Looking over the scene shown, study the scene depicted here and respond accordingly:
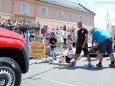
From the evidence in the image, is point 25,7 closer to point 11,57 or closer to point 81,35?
point 81,35

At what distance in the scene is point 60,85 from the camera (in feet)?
→ 22.1

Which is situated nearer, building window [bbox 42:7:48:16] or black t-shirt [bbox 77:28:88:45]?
black t-shirt [bbox 77:28:88:45]

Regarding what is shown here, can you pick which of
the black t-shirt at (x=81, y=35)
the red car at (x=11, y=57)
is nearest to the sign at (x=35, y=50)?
the black t-shirt at (x=81, y=35)

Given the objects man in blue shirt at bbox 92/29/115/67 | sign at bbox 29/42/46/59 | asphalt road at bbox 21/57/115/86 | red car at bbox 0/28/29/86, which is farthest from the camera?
sign at bbox 29/42/46/59

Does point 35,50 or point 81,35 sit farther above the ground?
point 81,35

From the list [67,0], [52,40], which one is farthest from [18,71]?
[67,0]

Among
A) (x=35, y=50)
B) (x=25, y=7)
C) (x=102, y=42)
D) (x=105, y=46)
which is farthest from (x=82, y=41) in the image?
(x=25, y=7)

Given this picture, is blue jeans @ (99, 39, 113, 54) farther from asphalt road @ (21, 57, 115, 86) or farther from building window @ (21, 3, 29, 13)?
building window @ (21, 3, 29, 13)

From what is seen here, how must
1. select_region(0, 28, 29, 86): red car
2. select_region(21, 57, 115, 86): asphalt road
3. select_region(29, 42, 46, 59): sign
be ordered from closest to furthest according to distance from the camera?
select_region(0, 28, 29, 86): red car < select_region(21, 57, 115, 86): asphalt road < select_region(29, 42, 46, 59): sign

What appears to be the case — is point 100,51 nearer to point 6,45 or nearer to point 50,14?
point 6,45

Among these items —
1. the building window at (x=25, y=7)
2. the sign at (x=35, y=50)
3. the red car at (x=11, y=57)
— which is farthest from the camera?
the building window at (x=25, y=7)

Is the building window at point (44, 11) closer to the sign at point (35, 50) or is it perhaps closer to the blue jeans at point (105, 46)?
the sign at point (35, 50)

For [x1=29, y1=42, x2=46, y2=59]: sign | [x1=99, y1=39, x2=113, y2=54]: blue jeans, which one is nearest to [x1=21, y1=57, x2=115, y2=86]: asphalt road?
[x1=99, y1=39, x2=113, y2=54]: blue jeans

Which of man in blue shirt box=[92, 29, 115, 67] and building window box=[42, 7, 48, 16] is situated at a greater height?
building window box=[42, 7, 48, 16]
